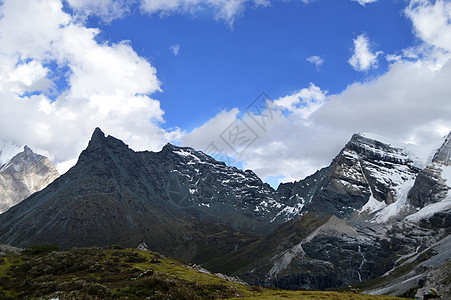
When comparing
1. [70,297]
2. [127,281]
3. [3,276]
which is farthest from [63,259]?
[70,297]

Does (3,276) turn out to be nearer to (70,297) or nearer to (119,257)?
(119,257)

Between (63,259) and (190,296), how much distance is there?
43.7 metres

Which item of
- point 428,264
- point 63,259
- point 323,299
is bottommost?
point 428,264

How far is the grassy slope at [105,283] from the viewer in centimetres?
4656

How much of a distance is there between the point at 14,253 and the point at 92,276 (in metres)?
48.2

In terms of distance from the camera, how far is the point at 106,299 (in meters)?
44.7

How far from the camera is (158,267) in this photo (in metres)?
73.9

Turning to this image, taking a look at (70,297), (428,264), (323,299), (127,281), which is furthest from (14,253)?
(428,264)

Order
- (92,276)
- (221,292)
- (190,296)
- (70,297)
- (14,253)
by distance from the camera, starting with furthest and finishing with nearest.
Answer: (14,253) → (92,276) → (221,292) → (190,296) → (70,297)

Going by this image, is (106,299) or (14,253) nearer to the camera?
(106,299)

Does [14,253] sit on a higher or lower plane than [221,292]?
higher

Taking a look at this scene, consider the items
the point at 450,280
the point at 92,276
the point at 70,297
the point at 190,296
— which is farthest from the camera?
the point at 450,280

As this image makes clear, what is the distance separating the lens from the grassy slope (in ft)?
153

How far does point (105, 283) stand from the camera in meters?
54.1
